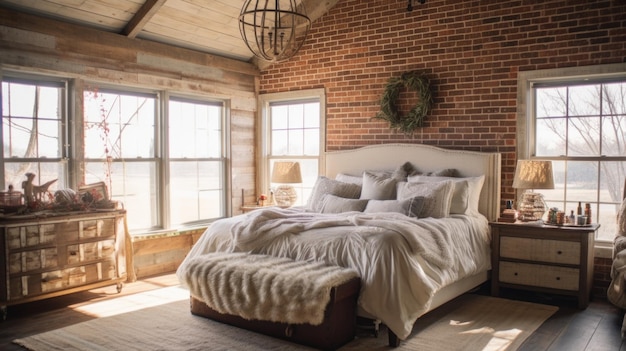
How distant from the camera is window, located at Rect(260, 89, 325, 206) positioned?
259 inches

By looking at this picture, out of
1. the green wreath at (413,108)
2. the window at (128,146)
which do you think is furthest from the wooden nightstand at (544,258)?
the window at (128,146)

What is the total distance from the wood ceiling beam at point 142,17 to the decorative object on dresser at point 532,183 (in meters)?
3.76

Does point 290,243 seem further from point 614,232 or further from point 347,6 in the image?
point 347,6

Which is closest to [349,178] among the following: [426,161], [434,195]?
[426,161]

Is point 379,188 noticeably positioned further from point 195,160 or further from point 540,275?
point 195,160

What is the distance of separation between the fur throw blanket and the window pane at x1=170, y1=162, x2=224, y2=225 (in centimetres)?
224

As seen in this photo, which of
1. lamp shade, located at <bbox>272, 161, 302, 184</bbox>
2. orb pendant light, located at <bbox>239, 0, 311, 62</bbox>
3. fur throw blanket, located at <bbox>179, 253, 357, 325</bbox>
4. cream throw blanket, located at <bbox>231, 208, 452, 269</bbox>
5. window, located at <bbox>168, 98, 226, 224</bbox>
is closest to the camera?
fur throw blanket, located at <bbox>179, 253, 357, 325</bbox>

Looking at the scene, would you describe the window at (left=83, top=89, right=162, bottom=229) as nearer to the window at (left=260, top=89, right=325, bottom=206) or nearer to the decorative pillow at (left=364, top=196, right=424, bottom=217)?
the window at (left=260, top=89, right=325, bottom=206)

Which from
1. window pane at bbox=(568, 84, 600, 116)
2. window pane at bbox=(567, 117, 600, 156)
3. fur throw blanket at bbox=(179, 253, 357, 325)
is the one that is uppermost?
window pane at bbox=(568, 84, 600, 116)

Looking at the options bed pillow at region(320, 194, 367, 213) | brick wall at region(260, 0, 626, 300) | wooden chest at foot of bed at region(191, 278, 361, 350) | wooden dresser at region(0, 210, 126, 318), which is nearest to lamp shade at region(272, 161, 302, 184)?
brick wall at region(260, 0, 626, 300)

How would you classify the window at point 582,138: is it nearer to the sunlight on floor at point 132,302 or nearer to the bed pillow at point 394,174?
the bed pillow at point 394,174

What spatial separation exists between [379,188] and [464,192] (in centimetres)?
82

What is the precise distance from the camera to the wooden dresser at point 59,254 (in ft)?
13.3

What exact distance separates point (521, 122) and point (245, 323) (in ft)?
10.8
